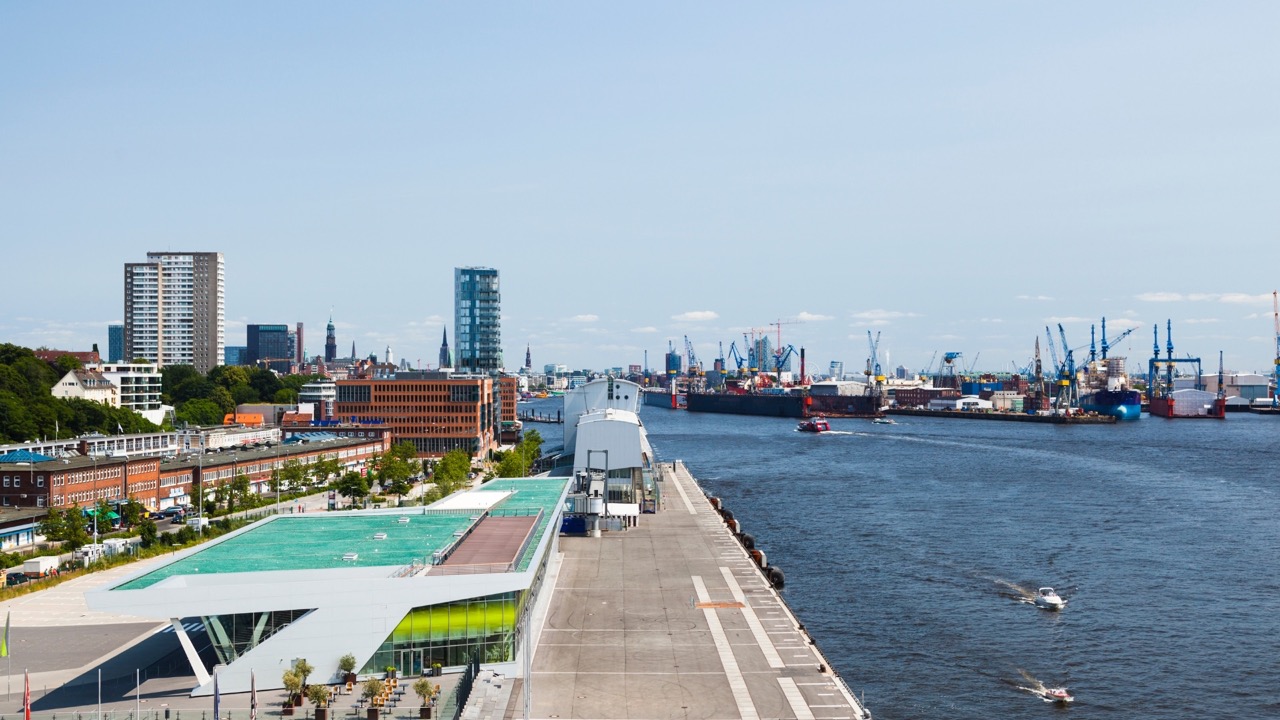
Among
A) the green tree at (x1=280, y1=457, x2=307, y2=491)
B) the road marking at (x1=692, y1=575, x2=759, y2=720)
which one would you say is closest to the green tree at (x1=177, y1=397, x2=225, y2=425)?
the green tree at (x1=280, y1=457, x2=307, y2=491)

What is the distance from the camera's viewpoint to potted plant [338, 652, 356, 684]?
33031 millimetres

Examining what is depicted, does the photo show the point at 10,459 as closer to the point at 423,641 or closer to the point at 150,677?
the point at 150,677

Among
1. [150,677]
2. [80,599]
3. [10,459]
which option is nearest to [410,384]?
[10,459]

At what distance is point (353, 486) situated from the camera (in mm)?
79500

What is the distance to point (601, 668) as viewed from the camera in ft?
117

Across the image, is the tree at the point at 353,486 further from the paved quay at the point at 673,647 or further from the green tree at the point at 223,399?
the green tree at the point at 223,399

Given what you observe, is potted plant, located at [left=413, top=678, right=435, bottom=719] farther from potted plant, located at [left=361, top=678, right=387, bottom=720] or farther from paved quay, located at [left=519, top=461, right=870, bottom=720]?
paved quay, located at [left=519, top=461, right=870, bottom=720]

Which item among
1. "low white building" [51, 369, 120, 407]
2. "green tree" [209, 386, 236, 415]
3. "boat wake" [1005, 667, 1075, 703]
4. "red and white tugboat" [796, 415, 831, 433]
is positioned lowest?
"boat wake" [1005, 667, 1075, 703]

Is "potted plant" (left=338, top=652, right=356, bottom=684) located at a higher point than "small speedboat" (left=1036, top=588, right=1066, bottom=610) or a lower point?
higher

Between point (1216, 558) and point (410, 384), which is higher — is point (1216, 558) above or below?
below

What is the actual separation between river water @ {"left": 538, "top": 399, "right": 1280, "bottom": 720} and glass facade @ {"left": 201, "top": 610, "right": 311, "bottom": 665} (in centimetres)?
1950

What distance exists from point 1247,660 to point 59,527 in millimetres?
55220

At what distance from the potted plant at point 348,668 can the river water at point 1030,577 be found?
54.8ft

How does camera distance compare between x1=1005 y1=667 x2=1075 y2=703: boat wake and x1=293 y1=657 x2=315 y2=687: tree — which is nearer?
x1=293 y1=657 x2=315 y2=687: tree
